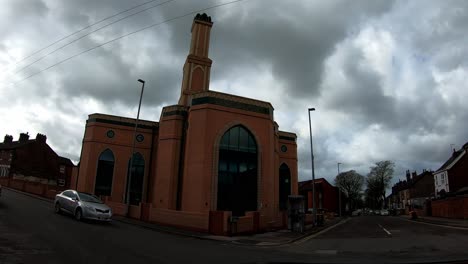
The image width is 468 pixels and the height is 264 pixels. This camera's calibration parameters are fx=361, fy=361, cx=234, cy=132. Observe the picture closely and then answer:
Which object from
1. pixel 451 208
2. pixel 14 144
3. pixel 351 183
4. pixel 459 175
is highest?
pixel 14 144

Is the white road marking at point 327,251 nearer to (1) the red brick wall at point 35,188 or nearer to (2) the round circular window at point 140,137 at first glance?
(2) the round circular window at point 140,137

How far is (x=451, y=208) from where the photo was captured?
136ft

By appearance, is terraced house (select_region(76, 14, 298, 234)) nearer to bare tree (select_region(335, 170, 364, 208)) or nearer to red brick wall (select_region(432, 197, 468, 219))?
red brick wall (select_region(432, 197, 468, 219))

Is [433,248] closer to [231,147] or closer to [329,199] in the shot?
[231,147]

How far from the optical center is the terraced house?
25.7 m

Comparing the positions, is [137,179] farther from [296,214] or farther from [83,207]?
[296,214]

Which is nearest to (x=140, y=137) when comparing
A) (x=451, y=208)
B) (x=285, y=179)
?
(x=285, y=179)

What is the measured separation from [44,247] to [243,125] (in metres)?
20.6

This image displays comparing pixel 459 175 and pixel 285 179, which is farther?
pixel 459 175

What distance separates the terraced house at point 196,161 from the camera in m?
25.7

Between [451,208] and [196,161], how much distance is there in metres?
31.9

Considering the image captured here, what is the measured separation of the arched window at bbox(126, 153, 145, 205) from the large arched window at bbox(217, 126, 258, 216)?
41.3 feet

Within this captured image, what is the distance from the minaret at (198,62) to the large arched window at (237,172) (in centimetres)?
912

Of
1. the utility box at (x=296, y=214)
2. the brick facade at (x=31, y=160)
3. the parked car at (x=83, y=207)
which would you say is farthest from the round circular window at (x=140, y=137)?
the brick facade at (x=31, y=160)
